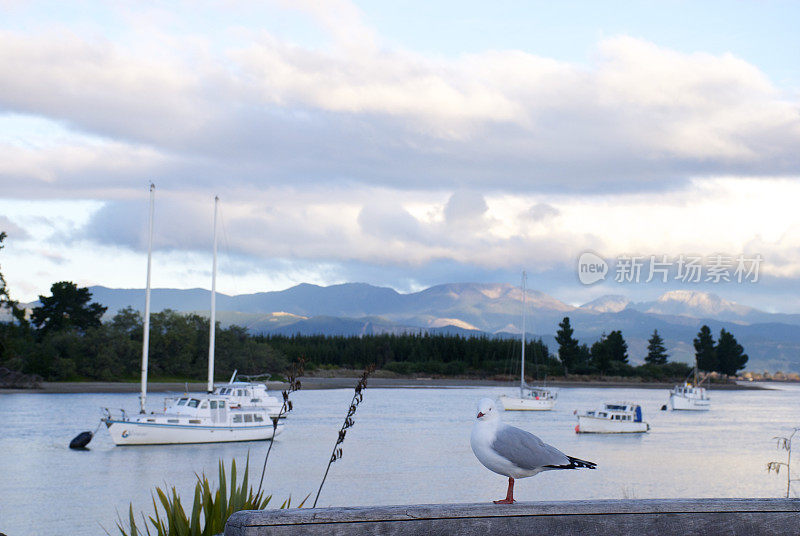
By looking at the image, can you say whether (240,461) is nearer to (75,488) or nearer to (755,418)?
(75,488)

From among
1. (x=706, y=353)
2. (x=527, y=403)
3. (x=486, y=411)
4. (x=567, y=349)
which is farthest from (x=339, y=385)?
(x=486, y=411)

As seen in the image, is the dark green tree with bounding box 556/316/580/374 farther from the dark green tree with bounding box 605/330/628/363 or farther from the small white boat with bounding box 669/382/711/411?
the small white boat with bounding box 669/382/711/411

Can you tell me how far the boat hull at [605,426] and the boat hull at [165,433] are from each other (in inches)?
924

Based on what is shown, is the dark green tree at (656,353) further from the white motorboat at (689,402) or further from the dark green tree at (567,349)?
the white motorboat at (689,402)

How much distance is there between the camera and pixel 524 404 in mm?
77125

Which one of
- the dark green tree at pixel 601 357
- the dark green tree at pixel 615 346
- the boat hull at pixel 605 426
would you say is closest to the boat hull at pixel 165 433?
the boat hull at pixel 605 426

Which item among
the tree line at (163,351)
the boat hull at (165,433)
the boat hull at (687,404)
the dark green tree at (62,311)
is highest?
the dark green tree at (62,311)

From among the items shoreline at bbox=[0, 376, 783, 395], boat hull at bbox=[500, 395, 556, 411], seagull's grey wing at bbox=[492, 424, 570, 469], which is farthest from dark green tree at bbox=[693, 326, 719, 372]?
seagull's grey wing at bbox=[492, 424, 570, 469]

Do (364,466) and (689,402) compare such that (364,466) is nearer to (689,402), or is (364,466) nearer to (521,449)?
(521,449)

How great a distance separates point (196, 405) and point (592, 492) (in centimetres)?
2174

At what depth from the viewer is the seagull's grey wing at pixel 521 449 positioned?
5.99 m

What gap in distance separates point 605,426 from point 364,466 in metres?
25.9

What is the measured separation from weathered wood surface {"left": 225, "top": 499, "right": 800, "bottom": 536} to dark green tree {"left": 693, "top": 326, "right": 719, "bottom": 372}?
17445cm

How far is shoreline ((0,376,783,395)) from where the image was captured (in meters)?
81.2
